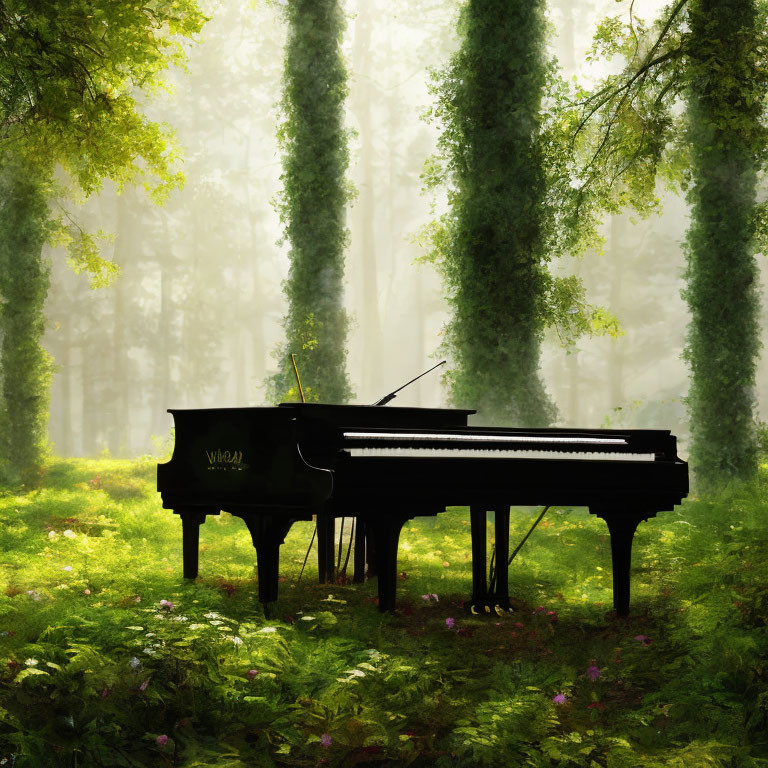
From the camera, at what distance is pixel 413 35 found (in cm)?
2675

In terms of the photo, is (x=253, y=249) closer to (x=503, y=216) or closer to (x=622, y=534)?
(x=503, y=216)

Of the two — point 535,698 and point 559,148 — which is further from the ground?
point 559,148

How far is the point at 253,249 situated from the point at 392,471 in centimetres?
2483

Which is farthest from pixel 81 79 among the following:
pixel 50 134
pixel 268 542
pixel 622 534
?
pixel 622 534

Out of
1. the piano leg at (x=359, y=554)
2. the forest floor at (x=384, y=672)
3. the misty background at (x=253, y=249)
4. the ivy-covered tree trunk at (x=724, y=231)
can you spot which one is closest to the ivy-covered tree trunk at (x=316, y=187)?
the forest floor at (x=384, y=672)

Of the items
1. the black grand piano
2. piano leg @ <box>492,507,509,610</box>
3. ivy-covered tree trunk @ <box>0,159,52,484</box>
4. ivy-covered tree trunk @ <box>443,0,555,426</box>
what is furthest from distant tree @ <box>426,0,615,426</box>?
ivy-covered tree trunk @ <box>0,159,52,484</box>

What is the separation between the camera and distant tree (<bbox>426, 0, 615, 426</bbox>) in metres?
10.1

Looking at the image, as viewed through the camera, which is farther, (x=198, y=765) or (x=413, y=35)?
(x=413, y=35)

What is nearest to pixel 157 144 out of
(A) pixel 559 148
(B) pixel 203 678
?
(A) pixel 559 148

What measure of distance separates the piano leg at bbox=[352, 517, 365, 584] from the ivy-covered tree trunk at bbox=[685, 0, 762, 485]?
529cm

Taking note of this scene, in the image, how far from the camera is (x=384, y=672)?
436cm

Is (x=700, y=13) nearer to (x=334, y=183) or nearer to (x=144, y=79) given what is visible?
(x=334, y=183)

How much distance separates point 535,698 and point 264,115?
85.5 ft

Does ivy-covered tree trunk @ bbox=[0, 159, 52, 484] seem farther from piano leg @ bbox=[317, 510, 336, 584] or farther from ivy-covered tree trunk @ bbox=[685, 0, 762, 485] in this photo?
ivy-covered tree trunk @ bbox=[685, 0, 762, 485]
